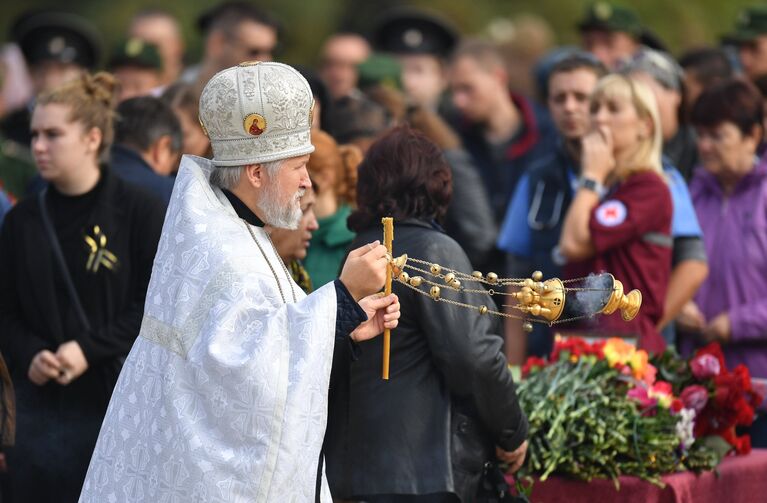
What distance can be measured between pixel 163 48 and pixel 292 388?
8186 millimetres

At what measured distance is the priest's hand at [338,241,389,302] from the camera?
16.7 ft

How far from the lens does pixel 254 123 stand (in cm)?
514

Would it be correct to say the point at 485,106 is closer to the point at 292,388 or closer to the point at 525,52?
the point at 525,52

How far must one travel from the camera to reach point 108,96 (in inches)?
290

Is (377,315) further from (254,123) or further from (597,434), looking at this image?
(597,434)

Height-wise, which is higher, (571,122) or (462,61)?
(462,61)

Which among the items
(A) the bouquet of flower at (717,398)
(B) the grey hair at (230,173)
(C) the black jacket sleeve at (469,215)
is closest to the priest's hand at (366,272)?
(B) the grey hair at (230,173)

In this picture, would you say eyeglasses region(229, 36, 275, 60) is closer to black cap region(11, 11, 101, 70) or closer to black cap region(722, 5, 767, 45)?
black cap region(11, 11, 101, 70)

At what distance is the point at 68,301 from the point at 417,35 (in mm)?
6603

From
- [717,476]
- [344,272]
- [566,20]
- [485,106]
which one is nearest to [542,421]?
[717,476]

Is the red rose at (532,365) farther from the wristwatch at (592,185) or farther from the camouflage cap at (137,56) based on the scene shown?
the camouflage cap at (137,56)

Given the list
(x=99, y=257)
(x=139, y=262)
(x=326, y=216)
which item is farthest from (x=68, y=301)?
(x=326, y=216)

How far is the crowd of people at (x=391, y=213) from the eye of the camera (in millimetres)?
5777

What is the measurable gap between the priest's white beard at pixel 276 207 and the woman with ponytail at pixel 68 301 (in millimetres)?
1834
